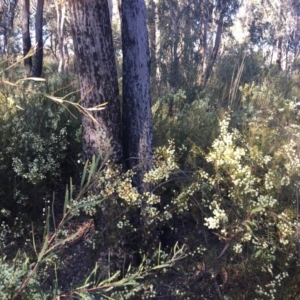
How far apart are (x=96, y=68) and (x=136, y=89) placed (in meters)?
0.39

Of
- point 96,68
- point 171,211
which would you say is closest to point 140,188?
point 171,211

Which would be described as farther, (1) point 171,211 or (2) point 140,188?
(2) point 140,188

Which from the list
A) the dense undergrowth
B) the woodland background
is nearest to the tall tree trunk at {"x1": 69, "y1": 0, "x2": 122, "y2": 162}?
the woodland background

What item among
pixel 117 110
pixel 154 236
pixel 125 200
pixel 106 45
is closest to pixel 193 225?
pixel 154 236

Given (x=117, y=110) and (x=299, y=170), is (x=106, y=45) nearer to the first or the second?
(x=117, y=110)

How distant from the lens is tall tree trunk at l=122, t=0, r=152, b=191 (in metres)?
3.20

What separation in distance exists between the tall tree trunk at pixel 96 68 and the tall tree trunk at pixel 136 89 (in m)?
0.10

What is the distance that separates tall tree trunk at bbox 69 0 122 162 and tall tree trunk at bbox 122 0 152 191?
0.10m

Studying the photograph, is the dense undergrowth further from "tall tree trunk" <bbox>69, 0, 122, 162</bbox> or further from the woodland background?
"tall tree trunk" <bbox>69, 0, 122, 162</bbox>

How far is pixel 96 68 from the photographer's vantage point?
299 cm

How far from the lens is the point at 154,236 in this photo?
3.15 meters

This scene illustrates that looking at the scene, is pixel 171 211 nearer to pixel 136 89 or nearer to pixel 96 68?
pixel 136 89

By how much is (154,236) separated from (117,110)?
101 cm

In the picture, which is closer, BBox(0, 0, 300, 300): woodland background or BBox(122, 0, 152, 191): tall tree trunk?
BBox(0, 0, 300, 300): woodland background
